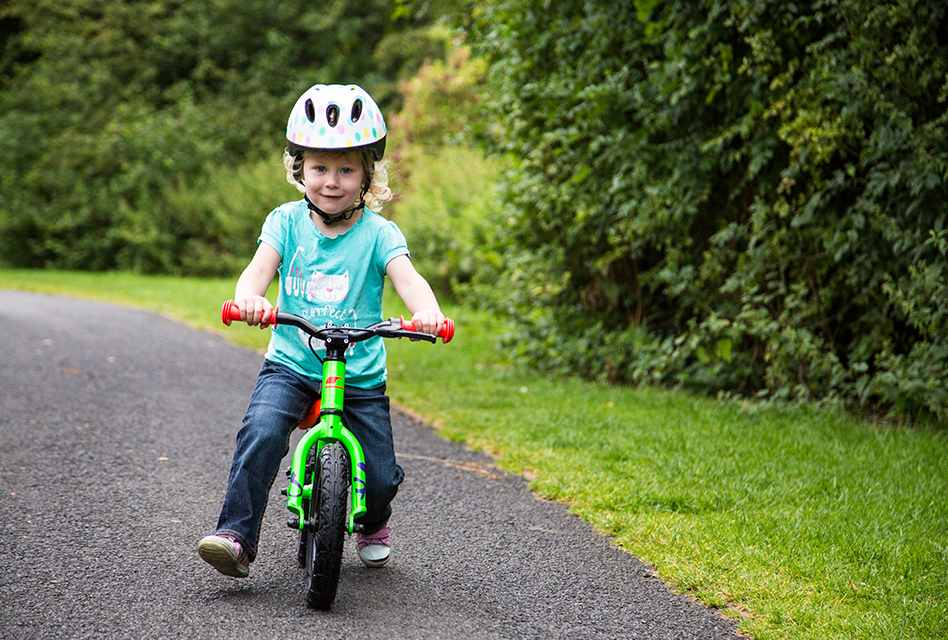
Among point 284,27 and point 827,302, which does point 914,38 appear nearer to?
point 827,302

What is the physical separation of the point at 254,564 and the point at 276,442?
69 centimetres

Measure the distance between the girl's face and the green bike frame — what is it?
568 millimetres

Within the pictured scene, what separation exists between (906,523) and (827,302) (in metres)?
2.49

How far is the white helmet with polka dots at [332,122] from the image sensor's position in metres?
3.19

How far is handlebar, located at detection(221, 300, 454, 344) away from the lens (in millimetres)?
2891

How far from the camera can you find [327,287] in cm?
331

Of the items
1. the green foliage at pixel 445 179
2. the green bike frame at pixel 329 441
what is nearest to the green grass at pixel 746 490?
the green bike frame at pixel 329 441

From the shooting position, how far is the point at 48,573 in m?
3.36

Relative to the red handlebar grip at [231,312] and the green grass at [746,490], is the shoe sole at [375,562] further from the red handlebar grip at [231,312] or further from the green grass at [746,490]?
the red handlebar grip at [231,312]

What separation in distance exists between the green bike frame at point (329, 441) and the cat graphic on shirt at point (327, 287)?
28cm

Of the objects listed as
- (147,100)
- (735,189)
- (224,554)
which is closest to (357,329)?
(224,554)

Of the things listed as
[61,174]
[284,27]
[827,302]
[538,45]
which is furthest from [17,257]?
[827,302]

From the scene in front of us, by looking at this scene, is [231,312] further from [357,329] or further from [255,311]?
[357,329]

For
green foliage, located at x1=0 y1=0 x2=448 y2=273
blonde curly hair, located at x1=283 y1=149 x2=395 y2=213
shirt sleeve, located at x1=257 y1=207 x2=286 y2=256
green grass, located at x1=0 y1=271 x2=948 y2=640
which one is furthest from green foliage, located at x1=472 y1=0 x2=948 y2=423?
green foliage, located at x1=0 y1=0 x2=448 y2=273
